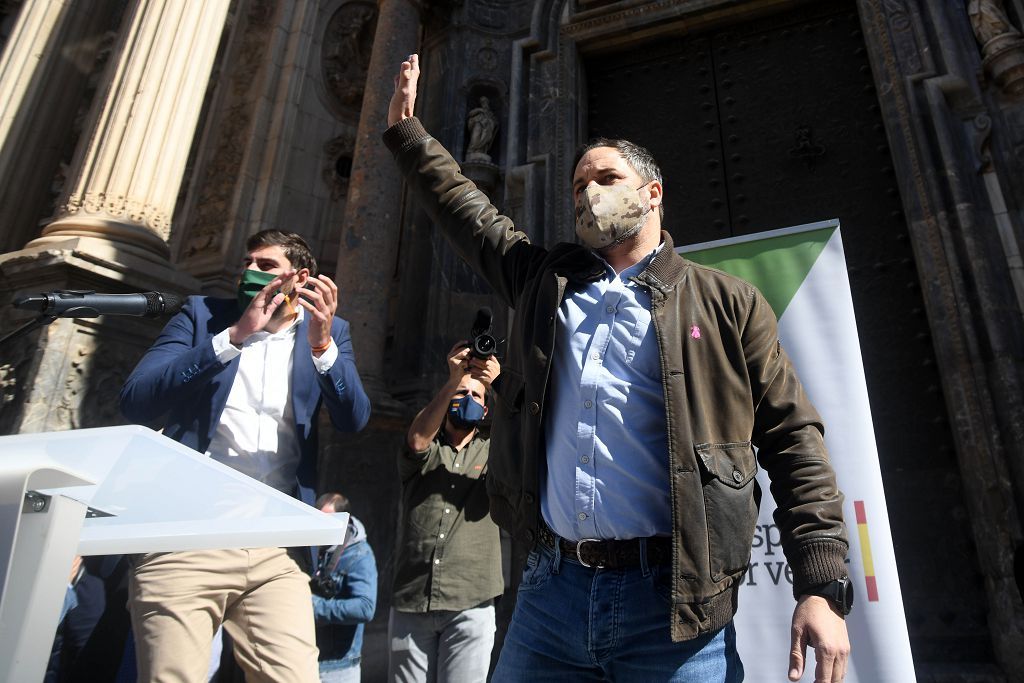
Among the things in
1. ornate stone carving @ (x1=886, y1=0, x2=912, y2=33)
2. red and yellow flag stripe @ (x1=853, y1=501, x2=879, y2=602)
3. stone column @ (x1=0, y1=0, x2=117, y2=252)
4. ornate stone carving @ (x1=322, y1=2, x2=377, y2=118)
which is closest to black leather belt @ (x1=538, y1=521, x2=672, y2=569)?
red and yellow flag stripe @ (x1=853, y1=501, x2=879, y2=602)

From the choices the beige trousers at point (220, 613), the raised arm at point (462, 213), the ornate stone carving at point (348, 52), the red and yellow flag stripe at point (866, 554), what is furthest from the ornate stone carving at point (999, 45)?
the ornate stone carving at point (348, 52)

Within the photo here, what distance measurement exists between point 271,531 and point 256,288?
1.63 metres

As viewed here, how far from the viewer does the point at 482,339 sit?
2.46m

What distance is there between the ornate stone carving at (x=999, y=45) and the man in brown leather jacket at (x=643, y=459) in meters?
4.19

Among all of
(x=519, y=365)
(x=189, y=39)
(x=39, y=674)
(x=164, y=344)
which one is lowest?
(x=39, y=674)

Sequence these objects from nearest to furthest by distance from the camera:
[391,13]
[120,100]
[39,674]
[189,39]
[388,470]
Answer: [39,674] → [388,470] → [120,100] → [189,39] → [391,13]

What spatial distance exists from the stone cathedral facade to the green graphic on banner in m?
1.77

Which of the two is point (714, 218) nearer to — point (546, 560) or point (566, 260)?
point (566, 260)

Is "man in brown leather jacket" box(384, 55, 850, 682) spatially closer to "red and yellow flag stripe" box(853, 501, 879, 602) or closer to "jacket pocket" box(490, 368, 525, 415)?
"jacket pocket" box(490, 368, 525, 415)

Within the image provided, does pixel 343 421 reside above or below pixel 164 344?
below

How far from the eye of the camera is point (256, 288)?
2406 millimetres

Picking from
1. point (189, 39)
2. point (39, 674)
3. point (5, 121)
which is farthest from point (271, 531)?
point (5, 121)

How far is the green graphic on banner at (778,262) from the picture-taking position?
2.97 metres

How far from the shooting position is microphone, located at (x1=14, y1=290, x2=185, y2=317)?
7.11 feet
